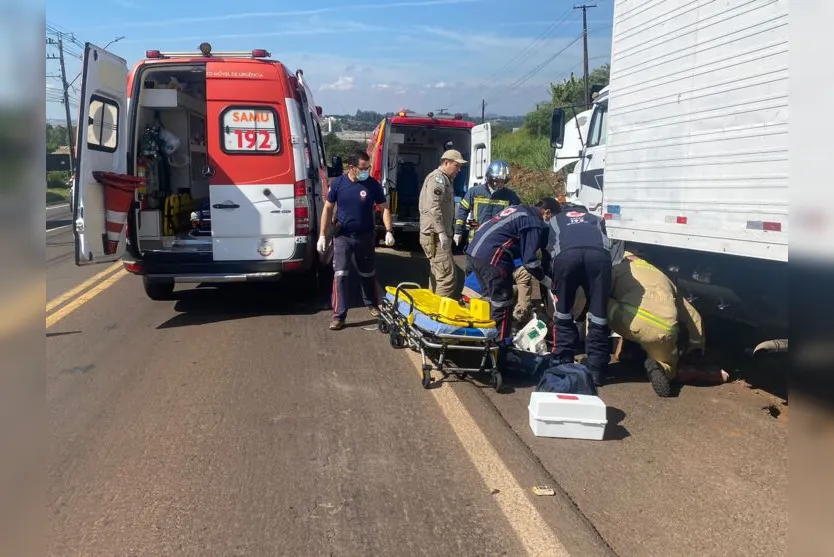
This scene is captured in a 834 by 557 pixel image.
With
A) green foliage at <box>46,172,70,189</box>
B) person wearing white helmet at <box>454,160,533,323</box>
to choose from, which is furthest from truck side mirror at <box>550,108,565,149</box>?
green foliage at <box>46,172,70,189</box>

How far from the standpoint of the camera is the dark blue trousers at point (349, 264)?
7.11 m

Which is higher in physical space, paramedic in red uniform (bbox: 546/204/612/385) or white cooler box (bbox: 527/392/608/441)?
paramedic in red uniform (bbox: 546/204/612/385)

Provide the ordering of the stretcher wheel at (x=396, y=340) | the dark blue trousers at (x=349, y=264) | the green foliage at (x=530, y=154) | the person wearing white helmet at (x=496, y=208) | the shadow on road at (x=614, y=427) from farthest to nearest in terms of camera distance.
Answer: the green foliage at (x=530, y=154), the person wearing white helmet at (x=496, y=208), the dark blue trousers at (x=349, y=264), the stretcher wheel at (x=396, y=340), the shadow on road at (x=614, y=427)

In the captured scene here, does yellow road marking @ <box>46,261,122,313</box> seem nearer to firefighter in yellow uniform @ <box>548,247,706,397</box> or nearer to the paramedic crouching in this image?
the paramedic crouching

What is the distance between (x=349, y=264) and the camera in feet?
24.3

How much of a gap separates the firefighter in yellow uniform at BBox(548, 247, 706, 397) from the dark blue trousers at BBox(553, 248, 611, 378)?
0.18 m

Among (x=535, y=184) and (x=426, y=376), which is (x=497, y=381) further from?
(x=535, y=184)

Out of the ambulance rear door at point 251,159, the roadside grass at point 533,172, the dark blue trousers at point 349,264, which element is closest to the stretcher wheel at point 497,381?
the dark blue trousers at point 349,264

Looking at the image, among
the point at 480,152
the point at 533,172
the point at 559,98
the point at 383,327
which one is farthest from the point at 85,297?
the point at 559,98

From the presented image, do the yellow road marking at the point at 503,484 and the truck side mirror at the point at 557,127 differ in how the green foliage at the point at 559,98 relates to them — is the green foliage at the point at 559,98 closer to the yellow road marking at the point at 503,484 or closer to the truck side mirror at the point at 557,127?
the truck side mirror at the point at 557,127

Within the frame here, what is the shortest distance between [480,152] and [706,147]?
29.3 feet

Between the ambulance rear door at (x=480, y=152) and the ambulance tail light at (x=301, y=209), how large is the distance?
6.47 meters

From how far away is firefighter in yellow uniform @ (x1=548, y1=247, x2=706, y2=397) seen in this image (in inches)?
202
